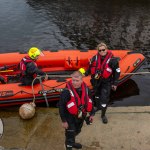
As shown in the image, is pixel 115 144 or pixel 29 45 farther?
pixel 29 45

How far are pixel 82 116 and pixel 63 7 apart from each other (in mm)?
12551

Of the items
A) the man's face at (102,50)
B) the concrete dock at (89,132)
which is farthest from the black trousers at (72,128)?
the man's face at (102,50)

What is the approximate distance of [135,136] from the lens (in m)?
5.54

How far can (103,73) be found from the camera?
19.0ft

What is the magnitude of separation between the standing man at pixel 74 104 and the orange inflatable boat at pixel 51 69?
2448 mm

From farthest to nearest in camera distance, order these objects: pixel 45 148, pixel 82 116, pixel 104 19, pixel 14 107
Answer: pixel 104 19 < pixel 14 107 < pixel 45 148 < pixel 82 116

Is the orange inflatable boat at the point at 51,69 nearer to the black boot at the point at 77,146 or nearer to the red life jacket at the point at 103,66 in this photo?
the red life jacket at the point at 103,66

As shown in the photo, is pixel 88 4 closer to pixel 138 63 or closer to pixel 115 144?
pixel 138 63

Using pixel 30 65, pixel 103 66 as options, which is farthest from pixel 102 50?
pixel 30 65

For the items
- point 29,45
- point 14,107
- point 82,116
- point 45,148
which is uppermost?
point 82,116

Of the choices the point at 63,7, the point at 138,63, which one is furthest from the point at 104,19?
the point at 138,63

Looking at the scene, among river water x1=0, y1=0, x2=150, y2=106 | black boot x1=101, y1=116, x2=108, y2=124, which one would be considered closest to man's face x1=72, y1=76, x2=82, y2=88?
black boot x1=101, y1=116, x2=108, y2=124

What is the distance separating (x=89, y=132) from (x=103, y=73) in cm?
120

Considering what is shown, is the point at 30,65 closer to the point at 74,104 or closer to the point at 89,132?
the point at 89,132
